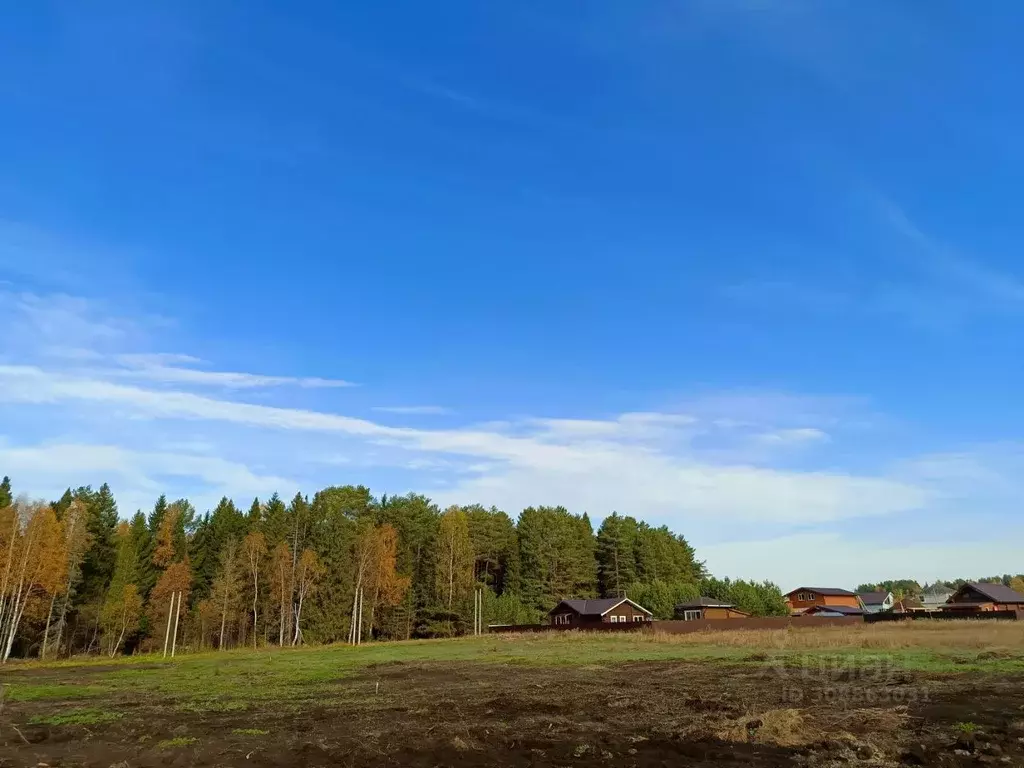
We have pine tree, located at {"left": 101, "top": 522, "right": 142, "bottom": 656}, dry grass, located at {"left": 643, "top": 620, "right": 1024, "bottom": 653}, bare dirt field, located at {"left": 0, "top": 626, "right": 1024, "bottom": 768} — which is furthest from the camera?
pine tree, located at {"left": 101, "top": 522, "right": 142, "bottom": 656}

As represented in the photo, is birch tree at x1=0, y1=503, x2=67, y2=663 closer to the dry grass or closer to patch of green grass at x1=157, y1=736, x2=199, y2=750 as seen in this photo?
patch of green grass at x1=157, y1=736, x2=199, y2=750

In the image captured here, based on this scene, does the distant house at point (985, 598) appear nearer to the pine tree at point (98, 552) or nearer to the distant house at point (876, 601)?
the distant house at point (876, 601)

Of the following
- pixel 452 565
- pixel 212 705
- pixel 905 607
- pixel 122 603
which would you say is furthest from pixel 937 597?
pixel 212 705

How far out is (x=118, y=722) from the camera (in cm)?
1805

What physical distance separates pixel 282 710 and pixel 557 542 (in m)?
80.1

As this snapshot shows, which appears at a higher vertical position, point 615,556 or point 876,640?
point 615,556

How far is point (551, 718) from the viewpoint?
1706cm

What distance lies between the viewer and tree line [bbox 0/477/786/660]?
6334 cm

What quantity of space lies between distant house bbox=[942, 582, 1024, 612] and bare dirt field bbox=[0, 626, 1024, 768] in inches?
2990

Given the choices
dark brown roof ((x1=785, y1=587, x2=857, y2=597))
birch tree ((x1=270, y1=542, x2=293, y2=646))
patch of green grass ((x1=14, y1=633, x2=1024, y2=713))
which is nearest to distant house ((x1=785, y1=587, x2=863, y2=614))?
dark brown roof ((x1=785, y1=587, x2=857, y2=597))

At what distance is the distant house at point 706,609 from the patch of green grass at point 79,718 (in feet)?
232

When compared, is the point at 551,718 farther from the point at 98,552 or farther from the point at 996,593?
the point at 996,593

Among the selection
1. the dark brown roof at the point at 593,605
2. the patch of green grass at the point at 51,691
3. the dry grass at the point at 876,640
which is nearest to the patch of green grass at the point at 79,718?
the patch of green grass at the point at 51,691

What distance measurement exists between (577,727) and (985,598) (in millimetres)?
102292
